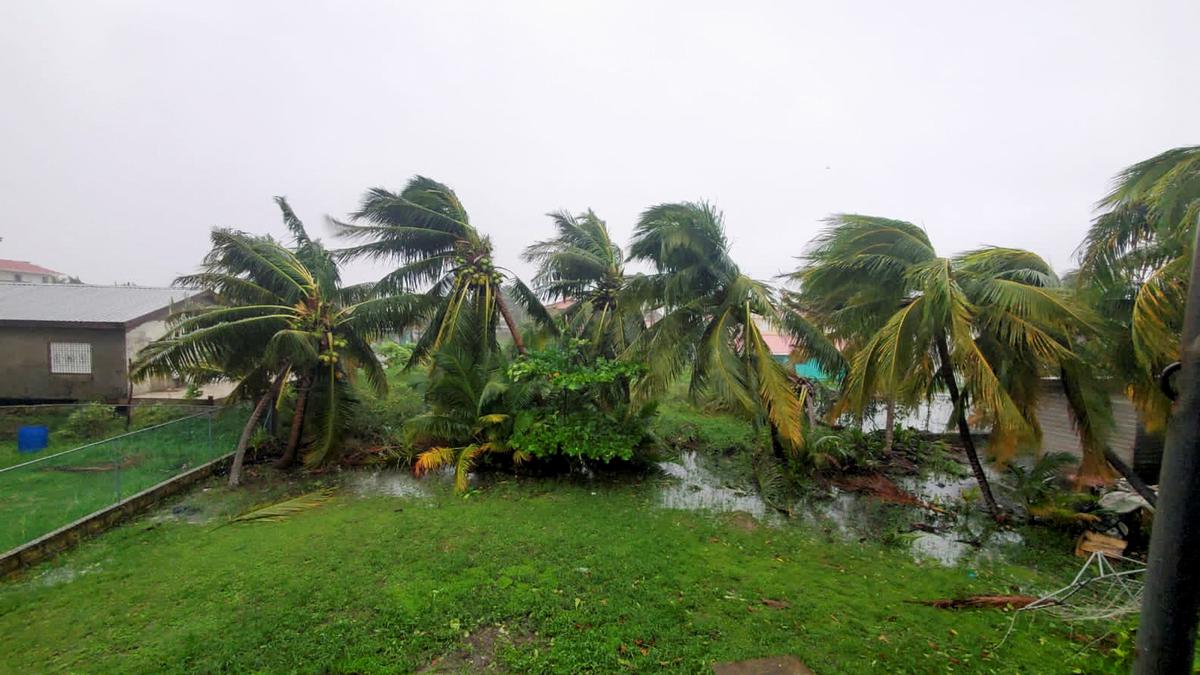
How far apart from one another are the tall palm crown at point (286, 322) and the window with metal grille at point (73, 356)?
201 inches

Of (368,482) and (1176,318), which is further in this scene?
(368,482)

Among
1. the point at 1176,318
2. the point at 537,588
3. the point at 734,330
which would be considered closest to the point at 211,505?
→ the point at 537,588

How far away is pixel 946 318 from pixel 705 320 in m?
3.55

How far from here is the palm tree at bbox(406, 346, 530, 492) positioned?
8500 mm

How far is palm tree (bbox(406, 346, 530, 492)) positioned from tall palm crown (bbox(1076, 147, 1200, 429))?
25.9 feet

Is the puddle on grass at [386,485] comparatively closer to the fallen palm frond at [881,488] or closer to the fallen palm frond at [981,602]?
the fallen palm frond at [981,602]

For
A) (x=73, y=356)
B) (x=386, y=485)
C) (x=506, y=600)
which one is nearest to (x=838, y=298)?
(x=506, y=600)

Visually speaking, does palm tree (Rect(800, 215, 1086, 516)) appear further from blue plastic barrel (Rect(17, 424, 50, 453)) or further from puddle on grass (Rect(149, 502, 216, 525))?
blue plastic barrel (Rect(17, 424, 50, 453))

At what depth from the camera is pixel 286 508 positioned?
691 cm

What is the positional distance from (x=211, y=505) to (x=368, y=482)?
7.15 feet

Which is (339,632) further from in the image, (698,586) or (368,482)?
(368,482)

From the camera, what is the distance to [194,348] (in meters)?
7.39

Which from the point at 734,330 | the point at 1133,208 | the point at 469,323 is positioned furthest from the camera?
the point at 469,323

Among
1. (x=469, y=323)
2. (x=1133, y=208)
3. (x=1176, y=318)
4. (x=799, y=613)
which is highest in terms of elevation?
(x=1133, y=208)
